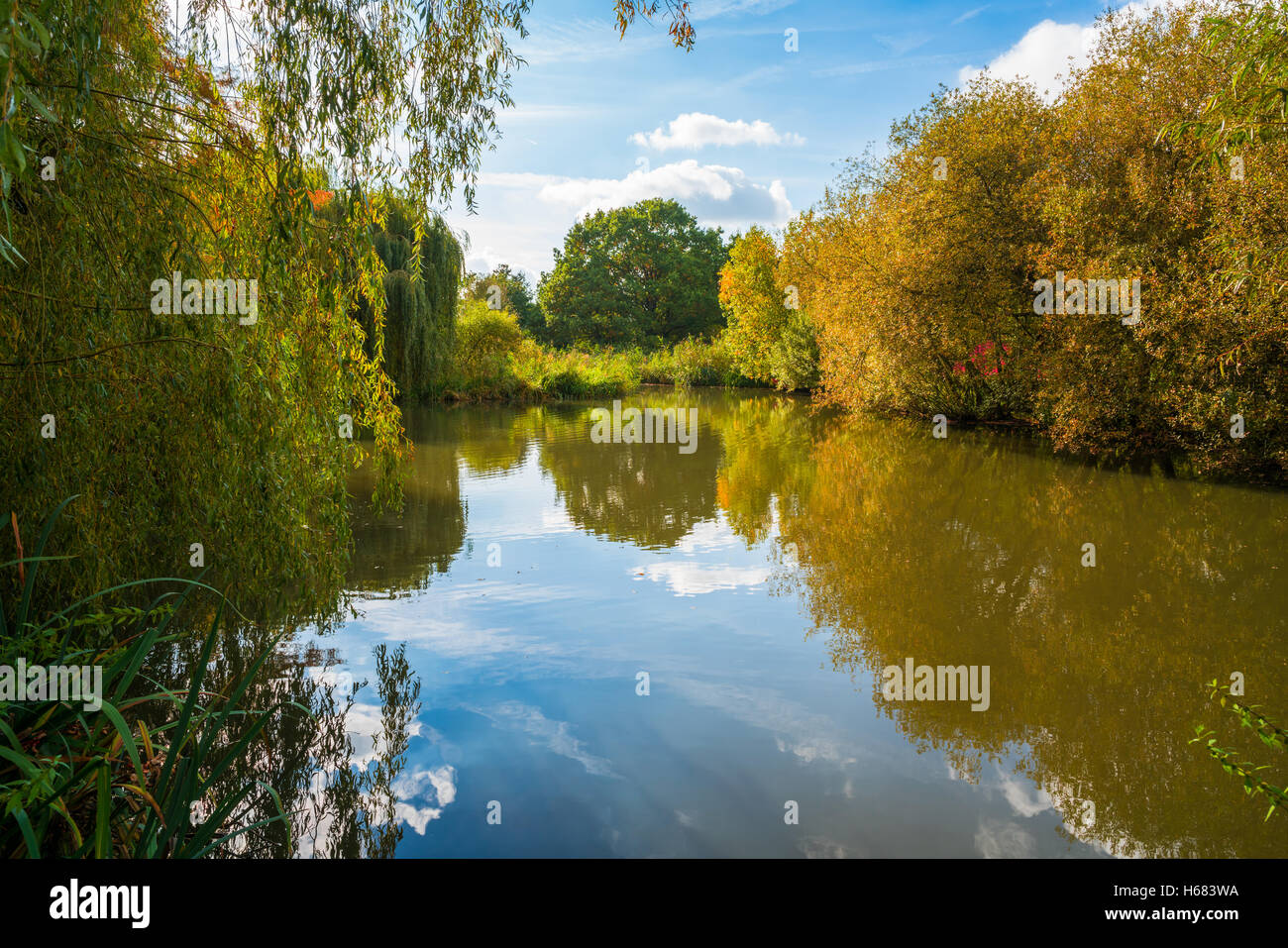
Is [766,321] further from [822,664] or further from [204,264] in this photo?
[204,264]

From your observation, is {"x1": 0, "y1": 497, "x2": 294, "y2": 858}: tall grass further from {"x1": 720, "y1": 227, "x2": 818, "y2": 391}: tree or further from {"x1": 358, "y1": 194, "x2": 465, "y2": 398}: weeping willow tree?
{"x1": 720, "y1": 227, "x2": 818, "y2": 391}: tree

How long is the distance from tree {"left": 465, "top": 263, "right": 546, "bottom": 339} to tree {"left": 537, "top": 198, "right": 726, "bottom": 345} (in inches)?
60.7

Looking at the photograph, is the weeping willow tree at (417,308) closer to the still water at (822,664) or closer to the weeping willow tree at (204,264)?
the still water at (822,664)

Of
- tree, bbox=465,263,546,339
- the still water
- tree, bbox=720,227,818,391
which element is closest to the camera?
the still water

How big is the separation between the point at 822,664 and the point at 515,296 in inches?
2211

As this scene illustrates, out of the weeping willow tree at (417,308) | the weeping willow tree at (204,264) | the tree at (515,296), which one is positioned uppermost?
the tree at (515,296)

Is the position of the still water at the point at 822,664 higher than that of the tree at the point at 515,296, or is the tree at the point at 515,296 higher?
the tree at the point at 515,296

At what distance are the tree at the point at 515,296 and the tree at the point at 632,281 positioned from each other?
1.54 metres

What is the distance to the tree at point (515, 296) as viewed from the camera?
176 feet

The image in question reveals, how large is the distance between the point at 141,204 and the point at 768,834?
476cm

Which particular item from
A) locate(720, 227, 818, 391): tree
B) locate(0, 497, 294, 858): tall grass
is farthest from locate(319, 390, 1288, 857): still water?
locate(720, 227, 818, 391): tree

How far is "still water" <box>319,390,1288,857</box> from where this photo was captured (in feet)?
13.1

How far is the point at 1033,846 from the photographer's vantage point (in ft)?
12.4

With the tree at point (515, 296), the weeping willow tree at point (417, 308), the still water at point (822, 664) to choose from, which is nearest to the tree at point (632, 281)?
the tree at point (515, 296)
